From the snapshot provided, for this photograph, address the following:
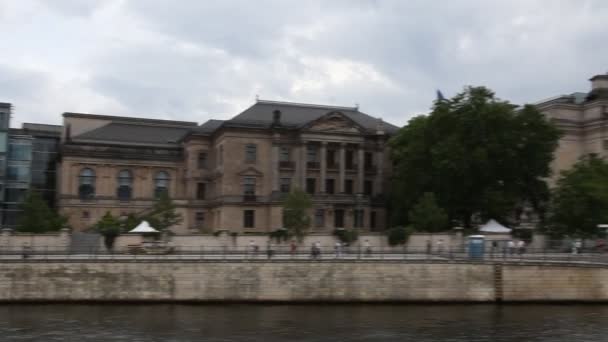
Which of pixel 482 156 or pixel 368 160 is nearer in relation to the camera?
pixel 482 156

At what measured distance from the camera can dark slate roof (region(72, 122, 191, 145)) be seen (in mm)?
94062

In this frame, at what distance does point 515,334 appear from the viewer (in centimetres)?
3547

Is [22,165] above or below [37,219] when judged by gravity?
above

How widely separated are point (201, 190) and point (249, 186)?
910 cm

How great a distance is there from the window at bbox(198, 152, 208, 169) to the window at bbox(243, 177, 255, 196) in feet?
27.7

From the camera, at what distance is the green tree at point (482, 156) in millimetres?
69750

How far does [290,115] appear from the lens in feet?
288

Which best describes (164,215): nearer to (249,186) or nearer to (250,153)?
(249,186)

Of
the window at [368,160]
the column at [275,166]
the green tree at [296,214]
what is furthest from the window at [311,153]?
the green tree at [296,214]

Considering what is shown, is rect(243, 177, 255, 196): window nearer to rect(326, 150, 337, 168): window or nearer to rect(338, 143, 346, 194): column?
rect(326, 150, 337, 168): window

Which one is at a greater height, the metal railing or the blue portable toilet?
the blue portable toilet

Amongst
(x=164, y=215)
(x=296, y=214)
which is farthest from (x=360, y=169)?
(x=164, y=215)

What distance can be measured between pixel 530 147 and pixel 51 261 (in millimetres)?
45602

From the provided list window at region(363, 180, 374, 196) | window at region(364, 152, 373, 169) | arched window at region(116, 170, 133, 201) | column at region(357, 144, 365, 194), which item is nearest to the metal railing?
column at region(357, 144, 365, 194)
